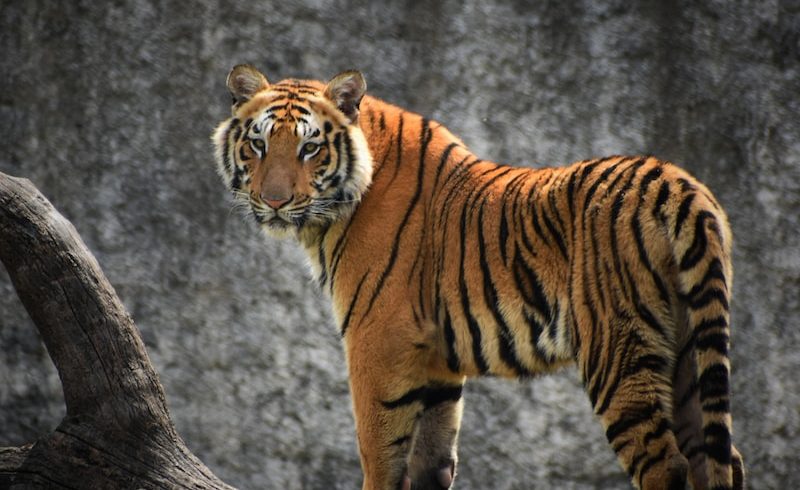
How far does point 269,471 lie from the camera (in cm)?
608

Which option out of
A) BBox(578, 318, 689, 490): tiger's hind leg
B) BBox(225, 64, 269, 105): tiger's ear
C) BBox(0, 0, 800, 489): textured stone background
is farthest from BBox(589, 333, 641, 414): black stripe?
BBox(0, 0, 800, 489): textured stone background

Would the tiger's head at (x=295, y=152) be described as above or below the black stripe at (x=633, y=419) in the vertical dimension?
above

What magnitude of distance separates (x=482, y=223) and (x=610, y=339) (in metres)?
0.75

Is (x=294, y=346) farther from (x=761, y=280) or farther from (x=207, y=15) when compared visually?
(x=761, y=280)

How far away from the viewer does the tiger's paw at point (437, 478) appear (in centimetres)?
445

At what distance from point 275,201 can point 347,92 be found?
555 millimetres

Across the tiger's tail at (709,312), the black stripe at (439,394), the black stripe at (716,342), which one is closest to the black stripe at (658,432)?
the tiger's tail at (709,312)

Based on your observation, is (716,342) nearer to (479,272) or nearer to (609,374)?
(609,374)

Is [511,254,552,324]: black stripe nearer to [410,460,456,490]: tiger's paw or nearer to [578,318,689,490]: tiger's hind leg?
[578,318,689,490]: tiger's hind leg

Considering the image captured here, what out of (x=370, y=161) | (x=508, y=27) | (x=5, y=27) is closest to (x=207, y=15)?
(x=5, y=27)

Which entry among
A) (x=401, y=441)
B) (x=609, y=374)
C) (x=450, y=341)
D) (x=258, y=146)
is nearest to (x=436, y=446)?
(x=401, y=441)

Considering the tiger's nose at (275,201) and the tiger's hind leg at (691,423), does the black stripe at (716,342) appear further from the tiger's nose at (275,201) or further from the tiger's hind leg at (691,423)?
the tiger's nose at (275,201)

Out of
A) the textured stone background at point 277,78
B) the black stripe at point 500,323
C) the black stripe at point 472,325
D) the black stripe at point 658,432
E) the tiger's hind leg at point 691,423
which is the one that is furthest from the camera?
the textured stone background at point 277,78

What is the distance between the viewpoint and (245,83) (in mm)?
4488
